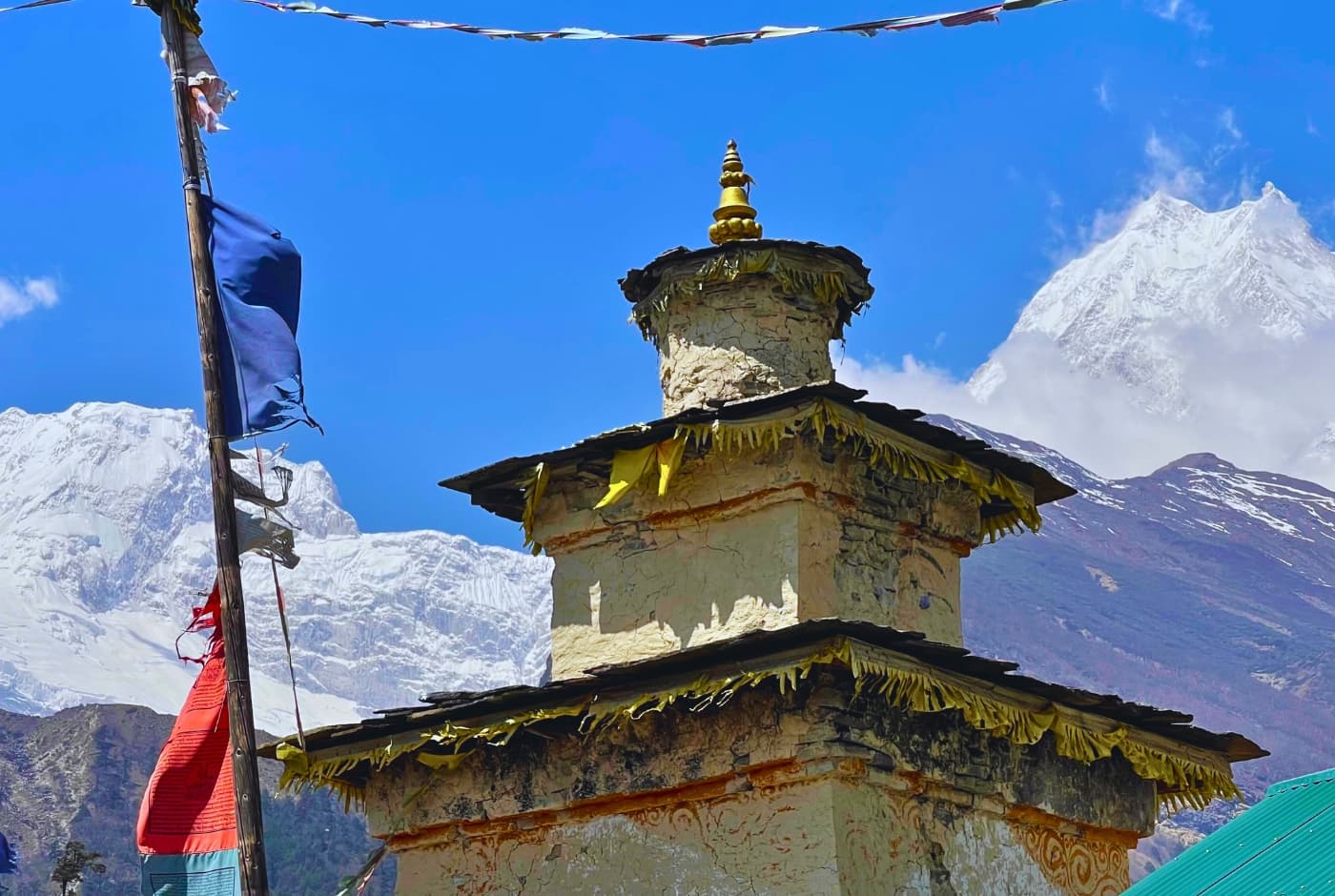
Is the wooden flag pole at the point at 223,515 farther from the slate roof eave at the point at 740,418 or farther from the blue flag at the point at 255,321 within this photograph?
the slate roof eave at the point at 740,418

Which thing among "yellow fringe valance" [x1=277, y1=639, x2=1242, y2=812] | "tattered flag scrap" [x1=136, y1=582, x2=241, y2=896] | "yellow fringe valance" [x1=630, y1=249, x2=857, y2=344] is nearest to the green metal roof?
"yellow fringe valance" [x1=277, y1=639, x2=1242, y2=812]

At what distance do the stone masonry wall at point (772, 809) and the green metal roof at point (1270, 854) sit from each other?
2.80 metres

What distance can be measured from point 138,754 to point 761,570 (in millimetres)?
109837

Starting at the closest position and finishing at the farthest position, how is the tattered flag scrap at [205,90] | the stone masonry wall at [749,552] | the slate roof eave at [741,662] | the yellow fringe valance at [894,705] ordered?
the tattered flag scrap at [205,90]
the slate roof eave at [741,662]
the yellow fringe valance at [894,705]
the stone masonry wall at [749,552]

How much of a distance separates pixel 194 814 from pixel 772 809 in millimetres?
3958

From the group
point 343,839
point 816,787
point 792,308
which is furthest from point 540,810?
point 343,839

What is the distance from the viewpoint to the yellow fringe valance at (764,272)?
16016mm

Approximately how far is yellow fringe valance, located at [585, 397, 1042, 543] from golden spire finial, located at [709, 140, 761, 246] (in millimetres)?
2119

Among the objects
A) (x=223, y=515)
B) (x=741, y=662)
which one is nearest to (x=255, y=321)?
(x=223, y=515)

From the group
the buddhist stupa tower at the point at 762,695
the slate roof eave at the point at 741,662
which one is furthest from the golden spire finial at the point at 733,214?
the slate roof eave at the point at 741,662

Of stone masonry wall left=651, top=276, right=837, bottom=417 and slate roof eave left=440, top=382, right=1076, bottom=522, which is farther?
stone masonry wall left=651, top=276, right=837, bottom=417

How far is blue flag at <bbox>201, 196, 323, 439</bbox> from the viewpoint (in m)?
10.8

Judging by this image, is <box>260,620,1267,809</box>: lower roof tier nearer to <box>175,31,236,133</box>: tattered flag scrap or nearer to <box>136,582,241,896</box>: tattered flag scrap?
<box>136,582,241,896</box>: tattered flag scrap

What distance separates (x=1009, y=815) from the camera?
14.7 metres
